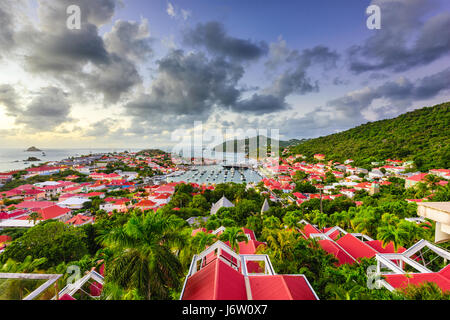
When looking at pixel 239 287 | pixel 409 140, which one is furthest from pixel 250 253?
pixel 409 140

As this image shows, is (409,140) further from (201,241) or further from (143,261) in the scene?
(143,261)

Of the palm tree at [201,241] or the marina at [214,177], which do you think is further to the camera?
the marina at [214,177]

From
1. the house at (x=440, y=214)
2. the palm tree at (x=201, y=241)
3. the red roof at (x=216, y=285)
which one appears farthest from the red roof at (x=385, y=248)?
the red roof at (x=216, y=285)

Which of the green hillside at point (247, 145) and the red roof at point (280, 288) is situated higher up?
the green hillside at point (247, 145)

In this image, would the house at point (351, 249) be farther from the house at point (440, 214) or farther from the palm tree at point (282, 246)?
the house at point (440, 214)

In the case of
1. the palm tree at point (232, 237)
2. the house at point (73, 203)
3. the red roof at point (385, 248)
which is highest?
the palm tree at point (232, 237)

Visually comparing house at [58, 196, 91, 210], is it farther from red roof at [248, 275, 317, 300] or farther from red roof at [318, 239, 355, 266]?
red roof at [248, 275, 317, 300]

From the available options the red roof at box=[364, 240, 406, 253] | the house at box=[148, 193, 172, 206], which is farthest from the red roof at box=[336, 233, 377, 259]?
the house at box=[148, 193, 172, 206]
